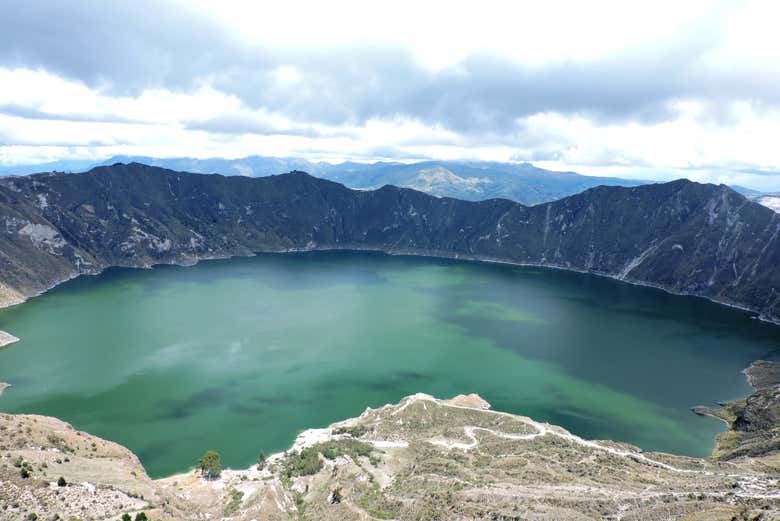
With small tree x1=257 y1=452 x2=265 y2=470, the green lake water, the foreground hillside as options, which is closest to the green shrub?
the foreground hillside

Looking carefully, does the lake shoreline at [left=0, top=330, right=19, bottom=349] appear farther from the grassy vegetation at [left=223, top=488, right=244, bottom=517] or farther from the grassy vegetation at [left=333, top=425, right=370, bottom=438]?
the grassy vegetation at [left=223, top=488, right=244, bottom=517]

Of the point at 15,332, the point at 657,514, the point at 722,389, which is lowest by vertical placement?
the point at 15,332

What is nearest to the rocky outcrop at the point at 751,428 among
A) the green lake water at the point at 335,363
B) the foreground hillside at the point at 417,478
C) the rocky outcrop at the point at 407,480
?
the foreground hillside at the point at 417,478

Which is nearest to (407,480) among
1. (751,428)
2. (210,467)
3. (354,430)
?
(354,430)

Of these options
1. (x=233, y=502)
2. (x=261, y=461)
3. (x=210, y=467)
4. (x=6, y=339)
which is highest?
(x=233, y=502)

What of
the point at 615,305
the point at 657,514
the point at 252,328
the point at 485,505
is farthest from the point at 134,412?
the point at 615,305

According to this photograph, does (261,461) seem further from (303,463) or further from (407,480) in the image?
(407,480)

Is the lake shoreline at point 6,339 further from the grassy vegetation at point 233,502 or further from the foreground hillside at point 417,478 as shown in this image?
the grassy vegetation at point 233,502

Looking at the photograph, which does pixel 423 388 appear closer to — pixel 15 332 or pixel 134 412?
pixel 134 412
